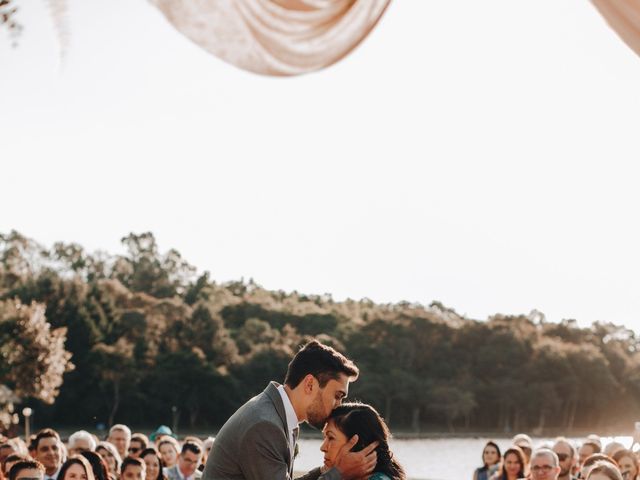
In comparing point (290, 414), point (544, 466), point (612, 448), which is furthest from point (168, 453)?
point (290, 414)

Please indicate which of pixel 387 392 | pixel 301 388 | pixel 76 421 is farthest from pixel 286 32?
pixel 387 392

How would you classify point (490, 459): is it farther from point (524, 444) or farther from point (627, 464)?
point (627, 464)

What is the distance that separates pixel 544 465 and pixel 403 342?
161 ft

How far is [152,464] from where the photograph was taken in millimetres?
6957

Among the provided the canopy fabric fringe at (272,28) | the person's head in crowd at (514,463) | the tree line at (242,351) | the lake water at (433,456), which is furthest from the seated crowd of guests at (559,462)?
the tree line at (242,351)

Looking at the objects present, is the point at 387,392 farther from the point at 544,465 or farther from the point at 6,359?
the point at 544,465

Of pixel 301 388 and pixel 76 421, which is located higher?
pixel 301 388

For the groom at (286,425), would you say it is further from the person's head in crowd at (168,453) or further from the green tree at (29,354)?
the green tree at (29,354)

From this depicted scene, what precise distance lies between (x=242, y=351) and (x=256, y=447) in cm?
4803

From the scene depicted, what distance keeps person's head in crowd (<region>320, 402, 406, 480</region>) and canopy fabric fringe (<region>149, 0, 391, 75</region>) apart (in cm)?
107

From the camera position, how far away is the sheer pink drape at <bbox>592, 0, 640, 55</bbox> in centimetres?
285

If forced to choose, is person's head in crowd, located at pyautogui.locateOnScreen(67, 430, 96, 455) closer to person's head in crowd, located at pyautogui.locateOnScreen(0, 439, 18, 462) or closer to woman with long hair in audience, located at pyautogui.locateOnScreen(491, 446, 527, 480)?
person's head in crowd, located at pyautogui.locateOnScreen(0, 439, 18, 462)

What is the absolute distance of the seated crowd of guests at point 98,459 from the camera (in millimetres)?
5387

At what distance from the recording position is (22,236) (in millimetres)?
56719
